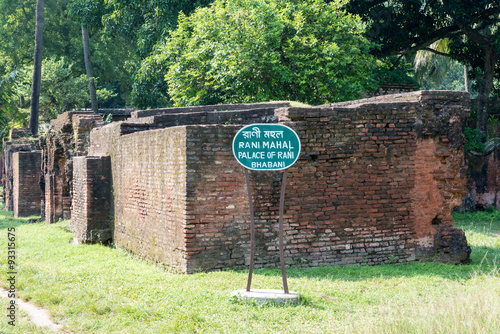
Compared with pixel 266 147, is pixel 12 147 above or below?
above

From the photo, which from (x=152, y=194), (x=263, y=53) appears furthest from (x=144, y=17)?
(x=152, y=194)

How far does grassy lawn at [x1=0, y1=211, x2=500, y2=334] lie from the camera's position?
200 inches

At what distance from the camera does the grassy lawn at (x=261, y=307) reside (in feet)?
16.7

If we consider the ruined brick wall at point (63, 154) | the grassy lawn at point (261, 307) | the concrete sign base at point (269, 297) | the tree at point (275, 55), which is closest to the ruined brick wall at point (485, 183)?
the tree at point (275, 55)

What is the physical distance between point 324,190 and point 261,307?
2630 mm

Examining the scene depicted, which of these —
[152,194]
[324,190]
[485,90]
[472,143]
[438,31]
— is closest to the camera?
[324,190]

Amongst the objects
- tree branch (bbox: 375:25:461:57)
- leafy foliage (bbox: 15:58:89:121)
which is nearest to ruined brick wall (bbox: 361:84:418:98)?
tree branch (bbox: 375:25:461:57)

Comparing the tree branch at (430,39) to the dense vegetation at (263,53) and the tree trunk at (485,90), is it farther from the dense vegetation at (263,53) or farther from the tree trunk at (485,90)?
the tree trunk at (485,90)

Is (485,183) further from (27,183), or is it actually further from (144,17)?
(27,183)

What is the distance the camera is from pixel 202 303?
586 cm

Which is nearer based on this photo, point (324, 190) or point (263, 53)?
point (324, 190)

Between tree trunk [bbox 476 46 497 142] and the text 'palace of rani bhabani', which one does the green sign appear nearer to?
the text 'palace of rani bhabani'

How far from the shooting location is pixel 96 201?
10.9 meters

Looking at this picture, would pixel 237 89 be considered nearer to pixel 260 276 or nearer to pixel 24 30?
pixel 260 276
